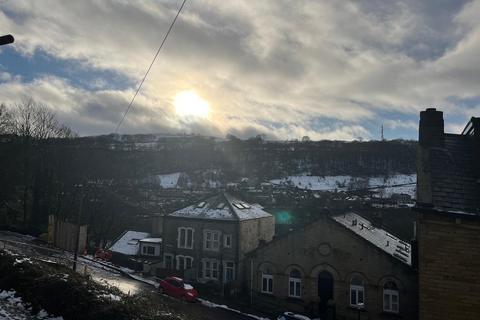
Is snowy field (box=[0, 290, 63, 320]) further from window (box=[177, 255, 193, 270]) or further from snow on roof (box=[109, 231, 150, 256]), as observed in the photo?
snow on roof (box=[109, 231, 150, 256])

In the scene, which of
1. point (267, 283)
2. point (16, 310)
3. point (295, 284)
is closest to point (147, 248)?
point (267, 283)

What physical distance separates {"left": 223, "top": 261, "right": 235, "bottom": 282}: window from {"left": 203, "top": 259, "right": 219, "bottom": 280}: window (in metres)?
0.86

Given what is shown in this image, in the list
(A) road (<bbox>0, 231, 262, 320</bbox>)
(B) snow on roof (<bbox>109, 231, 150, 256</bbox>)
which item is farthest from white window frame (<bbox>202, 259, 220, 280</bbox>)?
(B) snow on roof (<bbox>109, 231, 150, 256</bbox>)

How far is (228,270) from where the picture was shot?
35062mm

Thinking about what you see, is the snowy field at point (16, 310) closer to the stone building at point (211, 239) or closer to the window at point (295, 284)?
the window at point (295, 284)

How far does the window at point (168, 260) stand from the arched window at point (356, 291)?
706 inches

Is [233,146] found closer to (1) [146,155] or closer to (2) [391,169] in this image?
(1) [146,155]

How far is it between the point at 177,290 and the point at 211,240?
784cm

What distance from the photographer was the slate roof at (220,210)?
118 feet

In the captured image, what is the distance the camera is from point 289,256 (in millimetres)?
29297

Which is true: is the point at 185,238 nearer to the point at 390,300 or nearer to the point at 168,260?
the point at 168,260

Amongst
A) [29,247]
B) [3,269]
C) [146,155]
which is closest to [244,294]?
[3,269]

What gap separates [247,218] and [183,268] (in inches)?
309

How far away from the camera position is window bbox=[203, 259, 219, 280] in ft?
116
